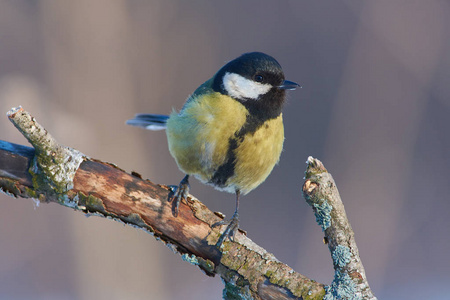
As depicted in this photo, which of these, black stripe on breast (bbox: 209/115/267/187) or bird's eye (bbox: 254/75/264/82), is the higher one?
bird's eye (bbox: 254/75/264/82)

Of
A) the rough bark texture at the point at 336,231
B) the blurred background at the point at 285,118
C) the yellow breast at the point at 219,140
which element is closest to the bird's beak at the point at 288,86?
the yellow breast at the point at 219,140


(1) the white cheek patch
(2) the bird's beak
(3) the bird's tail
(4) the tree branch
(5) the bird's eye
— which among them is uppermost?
(2) the bird's beak

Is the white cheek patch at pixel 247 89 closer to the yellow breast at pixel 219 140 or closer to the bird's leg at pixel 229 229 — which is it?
the yellow breast at pixel 219 140

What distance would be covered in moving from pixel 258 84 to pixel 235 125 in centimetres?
22

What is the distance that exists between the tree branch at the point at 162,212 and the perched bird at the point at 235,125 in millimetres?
243

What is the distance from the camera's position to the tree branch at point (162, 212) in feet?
4.99

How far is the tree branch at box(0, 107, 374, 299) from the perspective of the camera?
1520mm

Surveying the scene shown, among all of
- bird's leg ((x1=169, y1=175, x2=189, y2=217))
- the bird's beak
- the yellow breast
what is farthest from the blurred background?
the bird's beak

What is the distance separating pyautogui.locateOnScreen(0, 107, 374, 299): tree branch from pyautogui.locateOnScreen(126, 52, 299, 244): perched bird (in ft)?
0.80

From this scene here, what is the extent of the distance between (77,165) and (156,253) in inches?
105

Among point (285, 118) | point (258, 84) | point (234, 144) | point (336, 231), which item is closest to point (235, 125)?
point (234, 144)

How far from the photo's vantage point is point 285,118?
527cm

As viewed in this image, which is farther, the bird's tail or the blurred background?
the blurred background

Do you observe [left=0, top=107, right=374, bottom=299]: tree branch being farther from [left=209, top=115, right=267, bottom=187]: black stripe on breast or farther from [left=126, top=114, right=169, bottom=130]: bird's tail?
[left=126, top=114, right=169, bottom=130]: bird's tail
